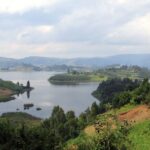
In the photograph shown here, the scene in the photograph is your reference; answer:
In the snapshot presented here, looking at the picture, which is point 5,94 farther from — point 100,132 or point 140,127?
point 100,132

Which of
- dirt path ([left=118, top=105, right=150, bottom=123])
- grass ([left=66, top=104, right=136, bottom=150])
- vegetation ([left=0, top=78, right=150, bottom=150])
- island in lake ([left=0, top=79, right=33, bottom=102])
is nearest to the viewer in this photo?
vegetation ([left=0, top=78, right=150, bottom=150])

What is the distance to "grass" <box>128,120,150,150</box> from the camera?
88.1 ft

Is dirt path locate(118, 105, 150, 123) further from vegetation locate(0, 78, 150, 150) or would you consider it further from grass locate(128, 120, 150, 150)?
grass locate(128, 120, 150, 150)

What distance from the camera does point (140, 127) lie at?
33.4 metres

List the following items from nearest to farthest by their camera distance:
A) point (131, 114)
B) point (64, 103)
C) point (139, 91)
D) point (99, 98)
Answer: point (131, 114)
point (139, 91)
point (64, 103)
point (99, 98)

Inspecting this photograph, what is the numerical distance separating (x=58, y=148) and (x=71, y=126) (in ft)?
58.6

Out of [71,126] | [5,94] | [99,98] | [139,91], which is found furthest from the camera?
[5,94]

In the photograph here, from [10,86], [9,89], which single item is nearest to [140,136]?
[9,89]

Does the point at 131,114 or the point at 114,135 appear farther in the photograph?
the point at 131,114

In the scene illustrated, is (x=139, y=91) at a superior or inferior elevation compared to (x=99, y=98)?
superior

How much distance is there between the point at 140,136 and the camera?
1196 inches

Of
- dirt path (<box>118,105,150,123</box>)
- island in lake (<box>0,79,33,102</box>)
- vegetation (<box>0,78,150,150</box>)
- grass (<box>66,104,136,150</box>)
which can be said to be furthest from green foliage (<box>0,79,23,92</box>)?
dirt path (<box>118,105,150,123</box>)

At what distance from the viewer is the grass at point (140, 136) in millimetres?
26844

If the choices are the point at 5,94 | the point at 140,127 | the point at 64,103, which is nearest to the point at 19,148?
the point at 140,127
